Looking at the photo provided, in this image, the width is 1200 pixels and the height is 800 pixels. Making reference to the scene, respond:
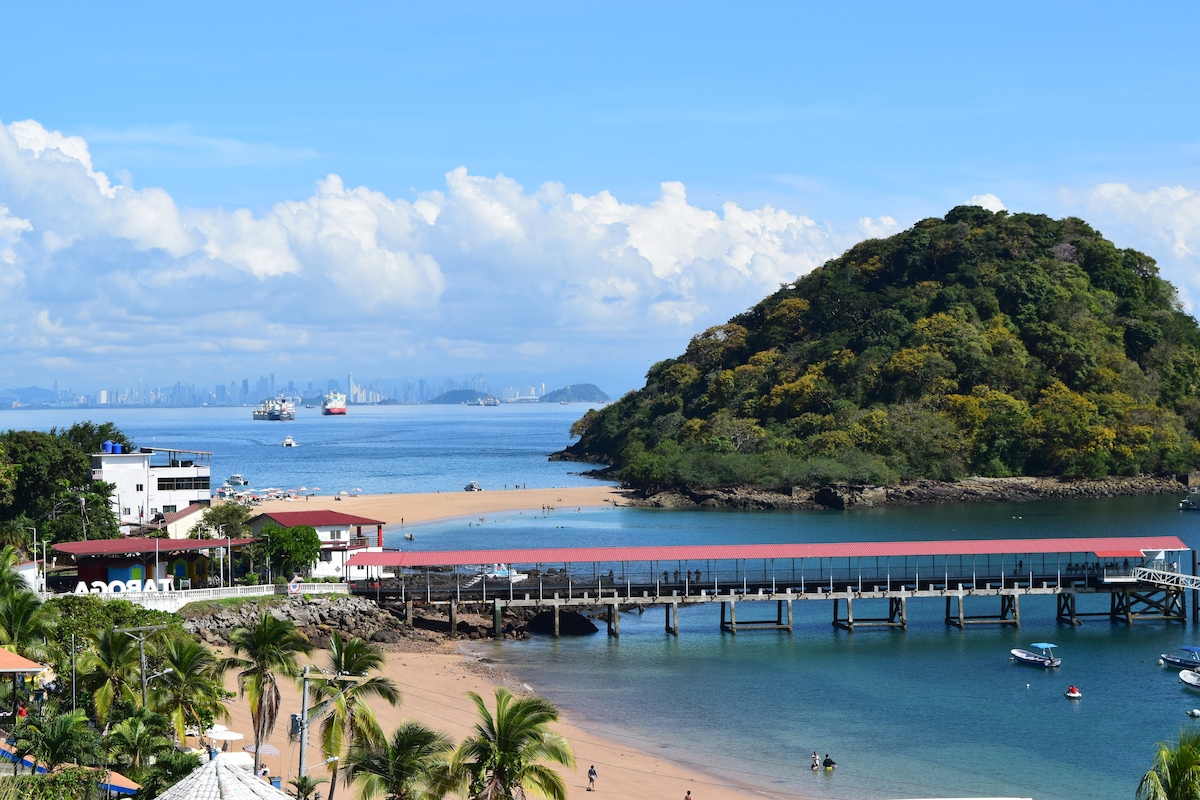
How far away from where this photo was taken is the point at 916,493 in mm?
128625

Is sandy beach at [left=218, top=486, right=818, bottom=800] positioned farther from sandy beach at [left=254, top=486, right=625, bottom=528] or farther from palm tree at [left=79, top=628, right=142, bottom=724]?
sandy beach at [left=254, top=486, right=625, bottom=528]

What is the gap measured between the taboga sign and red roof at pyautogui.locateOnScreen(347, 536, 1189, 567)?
10026 mm

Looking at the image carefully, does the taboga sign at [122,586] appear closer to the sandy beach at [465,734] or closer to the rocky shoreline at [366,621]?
the rocky shoreline at [366,621]

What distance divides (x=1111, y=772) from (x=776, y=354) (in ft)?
404

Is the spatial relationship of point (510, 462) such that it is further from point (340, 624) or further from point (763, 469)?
point (340, 624)

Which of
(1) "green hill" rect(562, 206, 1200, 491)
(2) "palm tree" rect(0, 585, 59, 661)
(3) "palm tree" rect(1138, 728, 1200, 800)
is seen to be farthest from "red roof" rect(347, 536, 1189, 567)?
(1) "green hill" rect(562, 206, 1200, 491)

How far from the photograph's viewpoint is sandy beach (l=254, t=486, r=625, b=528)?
117 meters

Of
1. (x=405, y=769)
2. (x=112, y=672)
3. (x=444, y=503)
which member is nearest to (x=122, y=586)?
(x=112, y=672)

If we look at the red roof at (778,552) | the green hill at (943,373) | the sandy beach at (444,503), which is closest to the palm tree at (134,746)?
the red roof at (778,552)

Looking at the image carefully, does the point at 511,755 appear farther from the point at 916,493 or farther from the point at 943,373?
the point at 943,373

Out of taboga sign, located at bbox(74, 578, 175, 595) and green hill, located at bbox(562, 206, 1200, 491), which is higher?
green hill, located at bbox(562, 206, 1200, 491)

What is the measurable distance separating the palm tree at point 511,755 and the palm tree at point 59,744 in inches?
359

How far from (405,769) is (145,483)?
63.6 meters

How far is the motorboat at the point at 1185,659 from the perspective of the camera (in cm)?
5462
